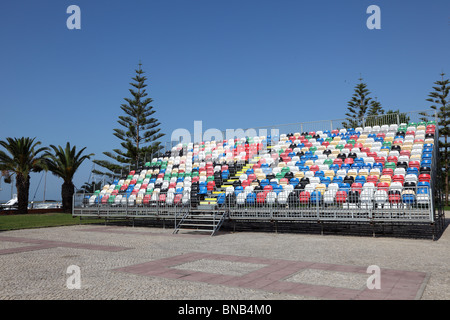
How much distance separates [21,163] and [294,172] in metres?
26.4

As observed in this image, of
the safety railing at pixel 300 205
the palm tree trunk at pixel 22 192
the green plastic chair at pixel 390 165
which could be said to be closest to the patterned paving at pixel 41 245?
the safety railing at pixel 300 205

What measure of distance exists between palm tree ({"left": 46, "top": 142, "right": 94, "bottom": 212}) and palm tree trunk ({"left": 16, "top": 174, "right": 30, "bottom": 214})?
233 centimetres

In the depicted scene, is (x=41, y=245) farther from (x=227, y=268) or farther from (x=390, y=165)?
(x=390, y=165)

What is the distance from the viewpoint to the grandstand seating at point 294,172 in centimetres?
1391

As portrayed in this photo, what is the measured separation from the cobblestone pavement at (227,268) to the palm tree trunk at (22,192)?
2201cm

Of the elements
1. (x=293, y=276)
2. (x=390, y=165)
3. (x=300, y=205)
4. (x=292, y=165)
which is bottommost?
(x=293, y=276)

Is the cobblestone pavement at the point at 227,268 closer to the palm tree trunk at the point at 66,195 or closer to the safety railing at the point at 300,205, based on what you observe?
the safety railing at the point at 300,205

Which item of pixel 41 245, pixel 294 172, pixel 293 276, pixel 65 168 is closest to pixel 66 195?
pixel 65 168

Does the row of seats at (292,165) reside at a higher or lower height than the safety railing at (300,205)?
higher

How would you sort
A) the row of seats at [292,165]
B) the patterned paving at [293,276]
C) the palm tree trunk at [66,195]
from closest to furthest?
the patterned paving at [293,276] < the row of seats at [292,165] < the palm tree trunk at [66,195]

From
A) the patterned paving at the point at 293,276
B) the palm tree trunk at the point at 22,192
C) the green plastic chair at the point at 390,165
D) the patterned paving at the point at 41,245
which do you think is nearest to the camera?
the patterned paving at the point at 293,276

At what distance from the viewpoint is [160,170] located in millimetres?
22656

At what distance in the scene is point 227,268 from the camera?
7.75m
